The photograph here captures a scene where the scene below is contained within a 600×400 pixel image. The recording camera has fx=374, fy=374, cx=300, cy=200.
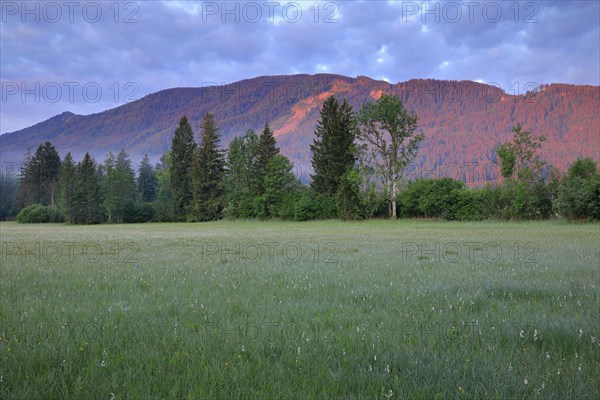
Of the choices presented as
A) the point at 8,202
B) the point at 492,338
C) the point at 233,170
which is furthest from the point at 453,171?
the point at 8,202

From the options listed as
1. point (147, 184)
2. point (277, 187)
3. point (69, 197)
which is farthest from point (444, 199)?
point (147, 184)

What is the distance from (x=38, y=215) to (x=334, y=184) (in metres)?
58.2

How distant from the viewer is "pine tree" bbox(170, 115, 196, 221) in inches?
2662

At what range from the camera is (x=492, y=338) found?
388 cm

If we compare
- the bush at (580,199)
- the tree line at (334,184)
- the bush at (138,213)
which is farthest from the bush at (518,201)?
the bush at (138,213)

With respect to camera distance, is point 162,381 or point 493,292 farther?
point 493,292

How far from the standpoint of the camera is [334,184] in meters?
55.0

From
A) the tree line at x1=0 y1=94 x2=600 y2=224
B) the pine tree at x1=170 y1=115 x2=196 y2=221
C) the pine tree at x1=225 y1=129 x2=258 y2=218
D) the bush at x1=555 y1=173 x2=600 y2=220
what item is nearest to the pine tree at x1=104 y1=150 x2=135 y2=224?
the tree line at x1=0 y1=94 x2=600 y2=224

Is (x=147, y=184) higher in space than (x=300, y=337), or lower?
higher

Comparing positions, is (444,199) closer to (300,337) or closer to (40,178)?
(300,337)

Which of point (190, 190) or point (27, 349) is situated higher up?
point (190, 190)

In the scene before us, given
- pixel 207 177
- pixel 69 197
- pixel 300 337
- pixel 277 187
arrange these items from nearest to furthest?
pixel 300 337 < pixel 277 187 < pixel 207 177 < pixel 69 197

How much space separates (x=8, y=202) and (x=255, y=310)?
112 meters

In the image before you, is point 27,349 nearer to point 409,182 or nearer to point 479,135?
point 409,182
